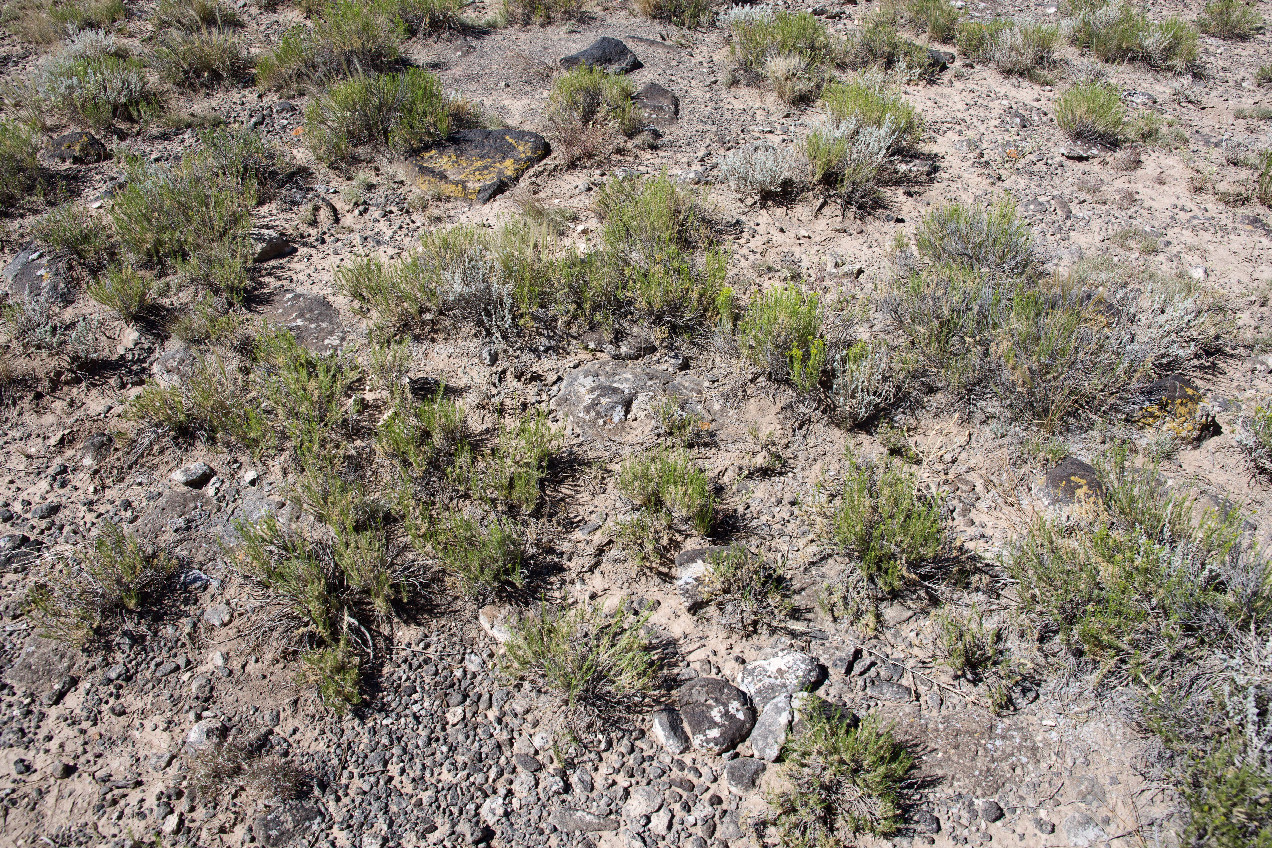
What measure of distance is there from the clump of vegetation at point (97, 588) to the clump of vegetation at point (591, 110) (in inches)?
205

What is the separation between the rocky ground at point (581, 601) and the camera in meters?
3.22

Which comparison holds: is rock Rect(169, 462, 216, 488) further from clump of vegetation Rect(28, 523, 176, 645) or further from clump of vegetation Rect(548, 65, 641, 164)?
clump of vegetation Rect(548, 65, 641, 164)

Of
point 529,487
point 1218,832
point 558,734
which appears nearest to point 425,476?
point 529,487

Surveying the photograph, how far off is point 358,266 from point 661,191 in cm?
253

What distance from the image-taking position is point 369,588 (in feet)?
13.1

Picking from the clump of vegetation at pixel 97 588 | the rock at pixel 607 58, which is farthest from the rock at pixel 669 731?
the rock at pixel 607 58

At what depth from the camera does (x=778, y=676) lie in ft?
12.0

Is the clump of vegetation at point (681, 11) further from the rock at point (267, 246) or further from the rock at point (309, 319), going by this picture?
the rock at point (309, 319)

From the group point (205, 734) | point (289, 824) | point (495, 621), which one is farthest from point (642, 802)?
point (205, 734)

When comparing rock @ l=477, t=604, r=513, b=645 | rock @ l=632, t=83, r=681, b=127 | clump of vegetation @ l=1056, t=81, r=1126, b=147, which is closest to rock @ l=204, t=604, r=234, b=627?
rock @ l=477, t=604, r=513, b=645

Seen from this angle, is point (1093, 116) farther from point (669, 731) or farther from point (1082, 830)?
point (669, 731)

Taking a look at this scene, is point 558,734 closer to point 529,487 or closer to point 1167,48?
point 529,487

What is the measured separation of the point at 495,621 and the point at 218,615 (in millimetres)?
1439

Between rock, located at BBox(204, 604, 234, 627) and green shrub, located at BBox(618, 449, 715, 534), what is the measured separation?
7.22ft
